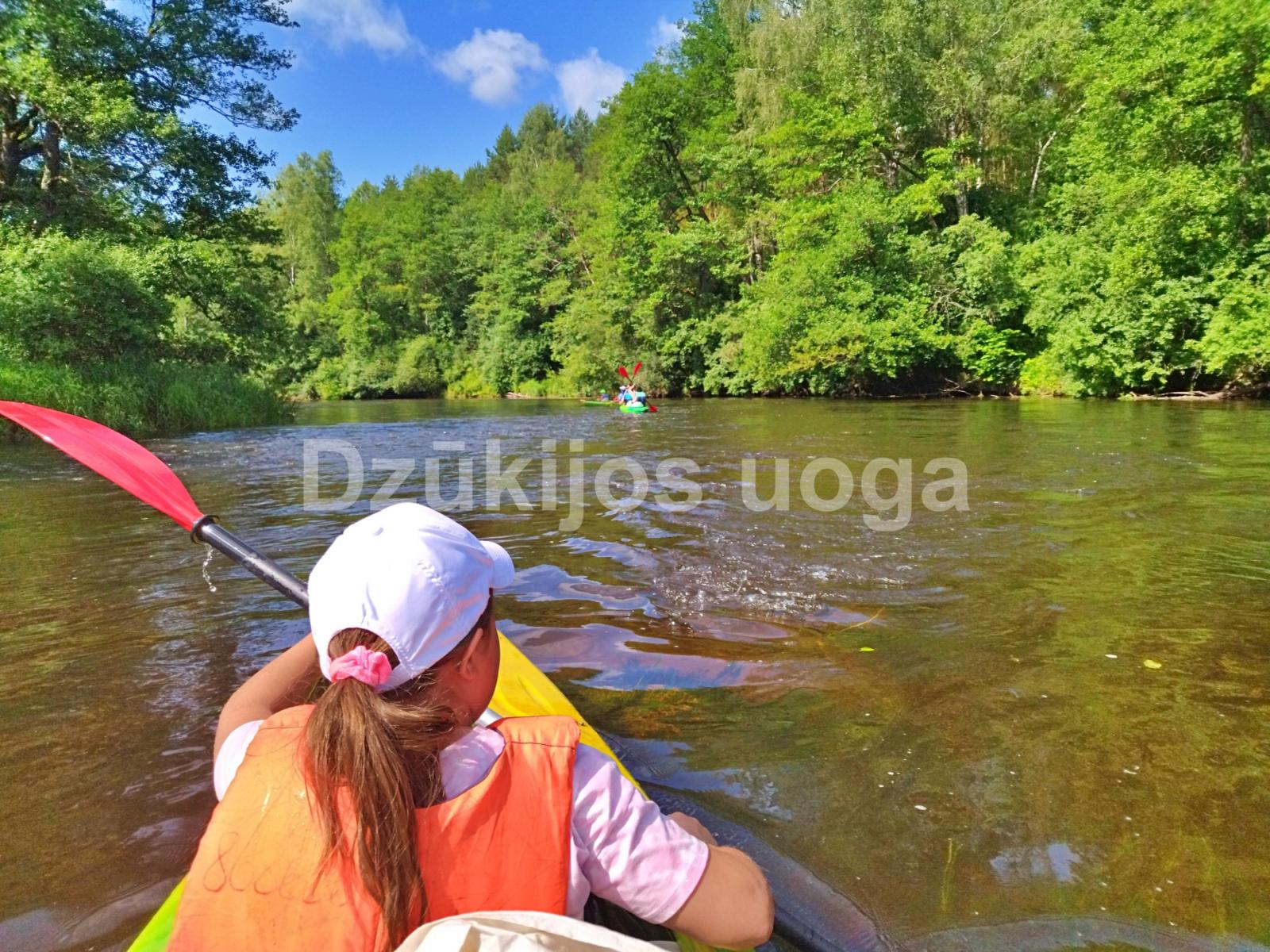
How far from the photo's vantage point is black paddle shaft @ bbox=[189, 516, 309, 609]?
233 cm

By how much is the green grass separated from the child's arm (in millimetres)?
12390

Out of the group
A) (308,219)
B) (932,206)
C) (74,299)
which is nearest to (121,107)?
(74,299)

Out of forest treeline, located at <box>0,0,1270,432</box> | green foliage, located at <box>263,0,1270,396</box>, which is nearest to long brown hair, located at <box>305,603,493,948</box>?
forest treeline, located at <box>0,0,1270,432</box>

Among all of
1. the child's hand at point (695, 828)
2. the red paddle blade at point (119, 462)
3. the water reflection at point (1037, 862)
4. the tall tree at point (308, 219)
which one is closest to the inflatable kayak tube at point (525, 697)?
the child's hand at point (695, 828)

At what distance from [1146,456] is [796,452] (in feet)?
12.0

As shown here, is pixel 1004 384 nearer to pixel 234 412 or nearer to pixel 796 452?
pixel 796 452

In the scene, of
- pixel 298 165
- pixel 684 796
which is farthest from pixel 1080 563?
pixel 298 165

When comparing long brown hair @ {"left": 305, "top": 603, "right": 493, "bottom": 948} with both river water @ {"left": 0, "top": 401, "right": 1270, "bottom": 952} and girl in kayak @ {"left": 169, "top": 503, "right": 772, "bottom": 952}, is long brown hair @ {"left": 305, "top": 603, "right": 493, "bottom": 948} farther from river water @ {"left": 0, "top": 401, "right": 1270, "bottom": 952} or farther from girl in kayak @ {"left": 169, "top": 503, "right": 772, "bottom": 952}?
river water @ {"left": 0, "top": 401, "right": 1270, "bottom": 952}

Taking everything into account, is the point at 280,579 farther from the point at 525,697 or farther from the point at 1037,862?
the point at 1037,862

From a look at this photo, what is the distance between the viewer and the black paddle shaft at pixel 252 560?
7.64 ft

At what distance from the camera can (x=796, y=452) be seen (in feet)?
30.8

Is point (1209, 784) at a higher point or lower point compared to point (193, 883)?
lower

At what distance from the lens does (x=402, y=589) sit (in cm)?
109

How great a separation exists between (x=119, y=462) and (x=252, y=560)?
36.2 inches
